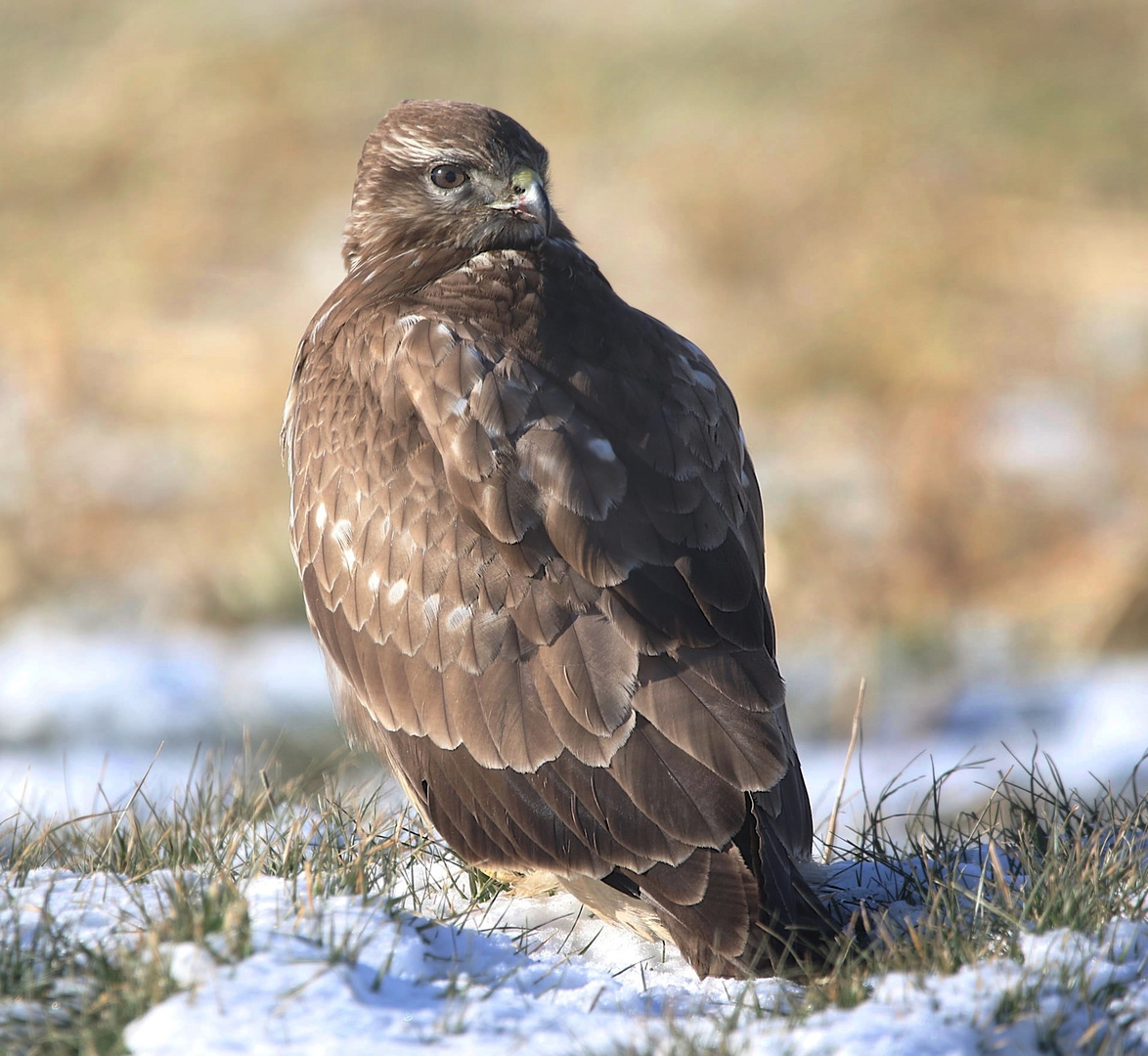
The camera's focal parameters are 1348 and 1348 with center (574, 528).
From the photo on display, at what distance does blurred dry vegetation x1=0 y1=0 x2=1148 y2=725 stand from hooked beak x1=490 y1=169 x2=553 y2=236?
6928mm

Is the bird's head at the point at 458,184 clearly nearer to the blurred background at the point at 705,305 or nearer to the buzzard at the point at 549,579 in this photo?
the buzzard at the point at 549,579

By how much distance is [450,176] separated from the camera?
484 cm

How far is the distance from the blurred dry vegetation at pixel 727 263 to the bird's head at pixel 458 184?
6.70m

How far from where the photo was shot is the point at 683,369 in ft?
14.9

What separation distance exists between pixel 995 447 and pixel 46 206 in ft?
40.5

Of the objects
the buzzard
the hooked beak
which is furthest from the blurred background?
the hooked beak

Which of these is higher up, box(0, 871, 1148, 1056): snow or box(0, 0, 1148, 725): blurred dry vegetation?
box(0, 0, 1148, 725): blurred dry vegetation

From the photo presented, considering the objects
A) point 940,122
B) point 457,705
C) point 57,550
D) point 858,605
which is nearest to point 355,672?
point 457,705

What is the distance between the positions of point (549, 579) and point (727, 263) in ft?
41.1

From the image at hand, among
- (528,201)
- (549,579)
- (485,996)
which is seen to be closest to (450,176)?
(528,201)

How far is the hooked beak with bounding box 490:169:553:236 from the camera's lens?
4.68m

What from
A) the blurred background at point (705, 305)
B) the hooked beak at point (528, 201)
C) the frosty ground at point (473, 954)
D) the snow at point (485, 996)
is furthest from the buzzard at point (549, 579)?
the blurred background at point (705, 305)

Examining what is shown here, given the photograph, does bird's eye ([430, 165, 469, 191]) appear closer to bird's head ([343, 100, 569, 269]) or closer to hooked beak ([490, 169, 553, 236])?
bird's head ([343, 100, 569, 269])

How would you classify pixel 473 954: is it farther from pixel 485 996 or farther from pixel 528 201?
pixel 528 201
